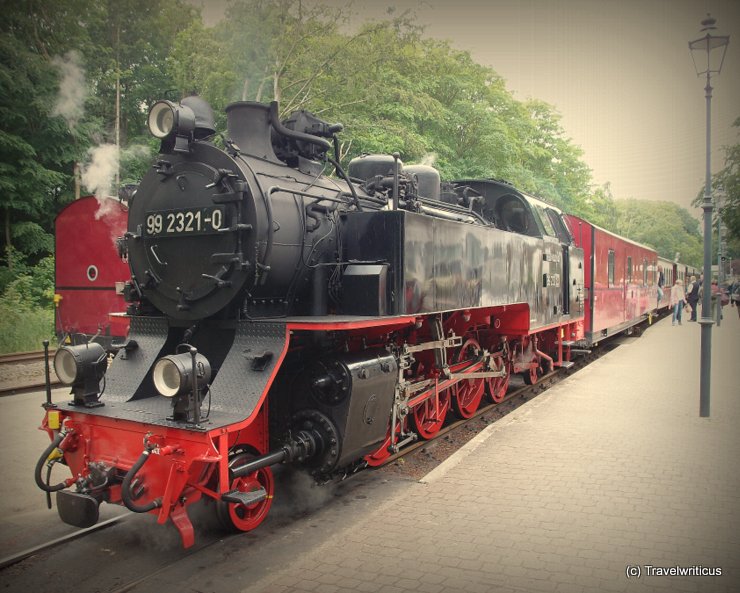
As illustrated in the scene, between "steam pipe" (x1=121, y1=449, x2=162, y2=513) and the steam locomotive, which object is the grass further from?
"steam pipe" (x1=121, y1=449, x2=162, y2=513)


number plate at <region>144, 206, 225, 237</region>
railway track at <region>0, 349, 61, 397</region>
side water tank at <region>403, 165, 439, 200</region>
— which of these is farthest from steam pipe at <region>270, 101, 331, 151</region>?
railway track at <region>0, 349, 61, 397</region>

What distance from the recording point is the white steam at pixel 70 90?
42.7 feet

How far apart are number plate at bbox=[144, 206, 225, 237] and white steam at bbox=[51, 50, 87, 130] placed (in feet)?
33.6

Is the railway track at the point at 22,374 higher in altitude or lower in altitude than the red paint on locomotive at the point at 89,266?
lower

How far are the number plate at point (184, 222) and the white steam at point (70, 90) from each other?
33.6ft

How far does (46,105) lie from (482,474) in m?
13.3

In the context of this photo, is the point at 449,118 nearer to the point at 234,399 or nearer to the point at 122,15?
the point at 122,15

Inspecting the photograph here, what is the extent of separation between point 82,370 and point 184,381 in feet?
3.59

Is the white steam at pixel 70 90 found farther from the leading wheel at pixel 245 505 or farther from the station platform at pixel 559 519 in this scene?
the station platform at pixel 559 519

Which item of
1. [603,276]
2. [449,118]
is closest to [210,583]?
[603,276]

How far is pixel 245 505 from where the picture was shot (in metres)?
3.97

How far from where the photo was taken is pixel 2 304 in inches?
523

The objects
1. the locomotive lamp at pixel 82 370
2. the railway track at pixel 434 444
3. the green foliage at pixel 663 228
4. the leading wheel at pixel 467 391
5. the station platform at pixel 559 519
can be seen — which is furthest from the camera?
the green foliage at pixel 663 228

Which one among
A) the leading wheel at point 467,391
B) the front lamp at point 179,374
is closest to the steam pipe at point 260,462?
the front lamp at point 179,374
